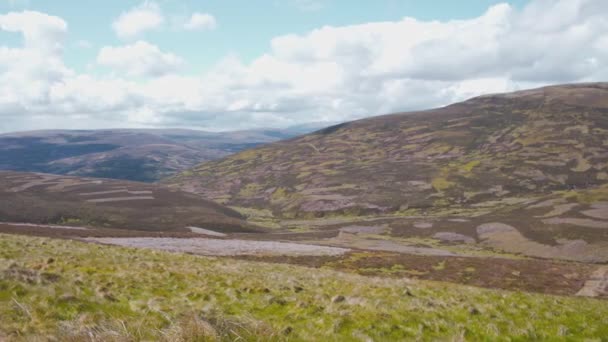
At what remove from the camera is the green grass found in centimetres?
905

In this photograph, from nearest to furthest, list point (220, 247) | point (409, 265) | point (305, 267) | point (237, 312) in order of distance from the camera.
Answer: point (237, 312)
point (305, 267)
point (409, 265)
point (220, 247)

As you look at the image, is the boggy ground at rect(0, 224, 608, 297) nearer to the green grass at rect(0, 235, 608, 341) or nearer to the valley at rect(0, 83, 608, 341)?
the valley at rect(0, 83, 608, 341)

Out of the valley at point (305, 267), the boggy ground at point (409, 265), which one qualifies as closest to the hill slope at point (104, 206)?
the valley at point (305, 267)

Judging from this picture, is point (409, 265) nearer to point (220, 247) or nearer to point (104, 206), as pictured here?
point (220, 247)

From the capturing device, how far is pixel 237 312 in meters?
13.4

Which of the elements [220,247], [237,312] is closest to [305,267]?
[237,312]

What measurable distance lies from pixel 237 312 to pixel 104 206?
132 m

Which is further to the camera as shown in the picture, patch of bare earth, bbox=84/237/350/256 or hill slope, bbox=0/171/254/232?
hill slope, bbox=0/171/254/232

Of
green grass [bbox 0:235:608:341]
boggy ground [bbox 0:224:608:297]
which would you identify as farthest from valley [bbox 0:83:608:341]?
boggy ground [bbox 0:224:608:297]

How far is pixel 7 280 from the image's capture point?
39.7ft

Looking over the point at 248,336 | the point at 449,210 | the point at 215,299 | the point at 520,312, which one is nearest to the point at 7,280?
the point at 215,299

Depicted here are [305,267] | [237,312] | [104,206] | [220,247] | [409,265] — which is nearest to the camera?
[237,312]

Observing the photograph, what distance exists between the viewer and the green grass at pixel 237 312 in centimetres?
905

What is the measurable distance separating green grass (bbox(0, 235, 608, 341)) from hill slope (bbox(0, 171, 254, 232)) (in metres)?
99.3
